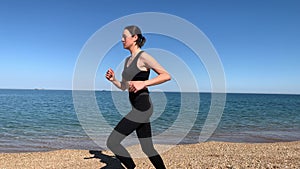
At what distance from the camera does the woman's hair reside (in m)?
4.00

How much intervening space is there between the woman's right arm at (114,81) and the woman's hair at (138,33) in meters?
0.57

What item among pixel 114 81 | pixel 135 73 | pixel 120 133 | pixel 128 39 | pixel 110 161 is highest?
pixel 128 39

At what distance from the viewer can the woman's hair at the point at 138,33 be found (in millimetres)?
3998

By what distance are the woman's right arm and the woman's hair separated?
0.57 meters

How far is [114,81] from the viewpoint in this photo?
13.6ft

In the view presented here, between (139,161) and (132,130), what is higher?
(132,130)

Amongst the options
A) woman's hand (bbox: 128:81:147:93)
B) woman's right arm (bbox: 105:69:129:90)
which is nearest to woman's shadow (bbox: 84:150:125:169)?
woman's right arm (bbox: 105:69:129:90)

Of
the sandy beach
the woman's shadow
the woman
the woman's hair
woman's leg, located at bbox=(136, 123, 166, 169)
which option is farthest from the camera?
the woman's shadow

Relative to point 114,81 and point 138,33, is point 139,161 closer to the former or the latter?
point 114,81

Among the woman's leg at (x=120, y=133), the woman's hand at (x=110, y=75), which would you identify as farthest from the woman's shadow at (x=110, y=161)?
the woman's hand at (x=110, y=75)

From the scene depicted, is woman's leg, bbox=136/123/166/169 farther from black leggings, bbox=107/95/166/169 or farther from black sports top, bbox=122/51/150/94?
black sports top, bbox=122/51/150/94

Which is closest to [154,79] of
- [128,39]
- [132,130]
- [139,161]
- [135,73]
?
[135,73]

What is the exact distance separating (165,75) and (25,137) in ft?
43.3

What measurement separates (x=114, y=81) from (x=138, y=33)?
770mm
